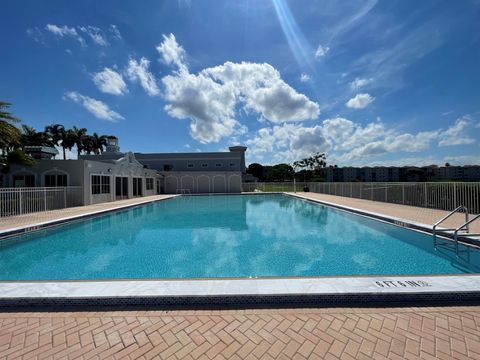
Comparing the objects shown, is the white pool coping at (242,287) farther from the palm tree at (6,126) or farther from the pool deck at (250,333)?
the palm tree at (6,126)

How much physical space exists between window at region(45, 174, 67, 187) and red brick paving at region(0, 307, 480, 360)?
15203 millimetres

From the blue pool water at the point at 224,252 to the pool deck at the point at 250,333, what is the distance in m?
1.94

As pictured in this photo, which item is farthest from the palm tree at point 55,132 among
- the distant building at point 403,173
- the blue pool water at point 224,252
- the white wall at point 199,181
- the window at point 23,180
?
the distant building at point 403,173

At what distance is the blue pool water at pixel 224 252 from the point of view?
16.0 ft

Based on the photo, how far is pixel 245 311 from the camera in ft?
9.33

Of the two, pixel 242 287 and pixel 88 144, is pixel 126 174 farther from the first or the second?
pixel 88 144

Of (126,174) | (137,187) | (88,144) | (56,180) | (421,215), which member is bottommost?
(421,215)

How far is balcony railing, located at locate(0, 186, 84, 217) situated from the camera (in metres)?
10.6

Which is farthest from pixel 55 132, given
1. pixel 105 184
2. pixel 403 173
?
pixel 403 173

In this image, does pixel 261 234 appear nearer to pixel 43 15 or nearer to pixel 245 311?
pixel 245 311

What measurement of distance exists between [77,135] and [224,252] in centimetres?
4141

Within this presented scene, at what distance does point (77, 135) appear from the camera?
1451 inches

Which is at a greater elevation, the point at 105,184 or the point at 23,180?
the point at 23,180

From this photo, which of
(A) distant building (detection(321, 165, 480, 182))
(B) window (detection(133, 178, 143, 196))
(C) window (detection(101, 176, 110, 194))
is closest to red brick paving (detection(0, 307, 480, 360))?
(C) window (detection(101, 176, 110, 194))
